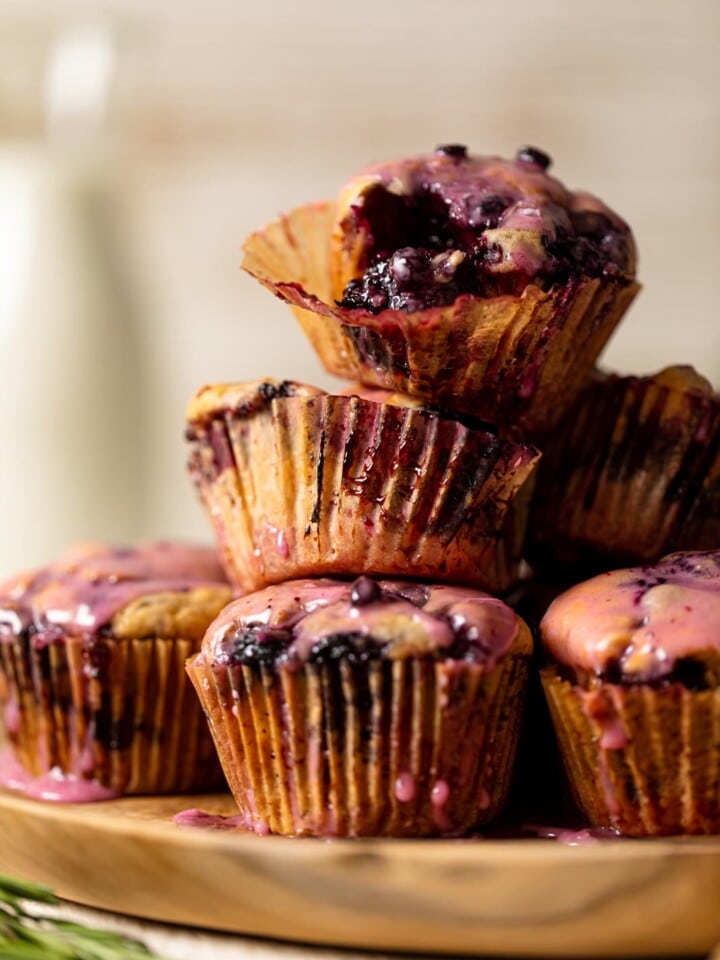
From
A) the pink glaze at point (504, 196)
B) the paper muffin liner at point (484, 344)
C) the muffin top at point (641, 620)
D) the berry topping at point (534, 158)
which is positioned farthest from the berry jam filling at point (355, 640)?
the berry topping at point (534, 158)

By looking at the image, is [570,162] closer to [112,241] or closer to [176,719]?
[112,241]

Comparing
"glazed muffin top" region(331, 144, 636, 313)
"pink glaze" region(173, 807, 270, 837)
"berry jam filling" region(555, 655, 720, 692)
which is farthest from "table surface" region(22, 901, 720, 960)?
"glazed muffin top" region(331, 144, 636, 313)

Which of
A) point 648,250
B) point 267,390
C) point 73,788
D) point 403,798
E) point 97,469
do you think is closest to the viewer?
point 403,798

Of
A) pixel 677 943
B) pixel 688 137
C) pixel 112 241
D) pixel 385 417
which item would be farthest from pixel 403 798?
pixel 688 137

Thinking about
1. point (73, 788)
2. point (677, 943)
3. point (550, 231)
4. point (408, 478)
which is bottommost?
point (73, 788)

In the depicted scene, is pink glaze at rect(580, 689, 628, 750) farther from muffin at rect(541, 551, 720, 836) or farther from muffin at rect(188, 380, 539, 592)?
muffin at rect(188, 380, 539, 592)

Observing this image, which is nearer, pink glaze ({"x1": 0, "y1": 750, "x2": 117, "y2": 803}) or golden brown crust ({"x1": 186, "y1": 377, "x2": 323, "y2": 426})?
golden brown crust ({"x1": 186, "y1": 377, "x2": 323, "y2": 426})

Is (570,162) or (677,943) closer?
(677,943)
